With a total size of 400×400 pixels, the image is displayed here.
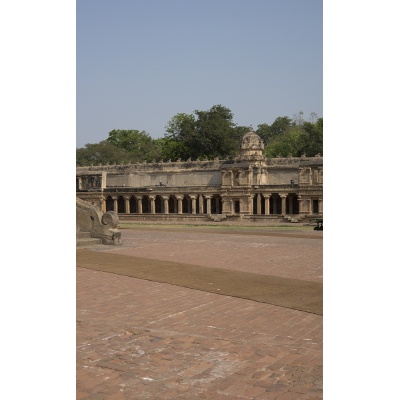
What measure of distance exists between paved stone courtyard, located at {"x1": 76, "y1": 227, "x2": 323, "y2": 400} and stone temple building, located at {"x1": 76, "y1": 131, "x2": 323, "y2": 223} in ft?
105

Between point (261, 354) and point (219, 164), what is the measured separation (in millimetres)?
44798

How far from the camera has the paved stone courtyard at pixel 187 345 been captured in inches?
193

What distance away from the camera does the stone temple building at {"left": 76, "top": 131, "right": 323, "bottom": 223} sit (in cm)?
4344

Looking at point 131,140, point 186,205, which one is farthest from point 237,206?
point 131,140

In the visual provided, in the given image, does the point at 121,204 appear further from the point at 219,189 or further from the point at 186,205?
the point at 219,189

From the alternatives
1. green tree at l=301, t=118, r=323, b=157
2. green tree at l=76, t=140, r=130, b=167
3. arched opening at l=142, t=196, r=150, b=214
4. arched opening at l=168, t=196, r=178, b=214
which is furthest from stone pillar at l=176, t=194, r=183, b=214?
green tree at l=76, t=140, r=130, b=167

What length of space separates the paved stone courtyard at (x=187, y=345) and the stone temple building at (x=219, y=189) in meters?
31.9

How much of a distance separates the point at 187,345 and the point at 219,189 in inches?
1619

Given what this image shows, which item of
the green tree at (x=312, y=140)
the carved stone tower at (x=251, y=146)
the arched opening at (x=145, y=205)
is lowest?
the arched opening at (x=145, y=205)

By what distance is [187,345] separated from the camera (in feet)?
20.8

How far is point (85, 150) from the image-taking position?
262 ft

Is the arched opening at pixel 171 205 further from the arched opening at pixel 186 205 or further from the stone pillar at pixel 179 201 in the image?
the stone pillar at pixel 179 201

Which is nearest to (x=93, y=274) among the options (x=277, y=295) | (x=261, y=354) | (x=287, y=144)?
(x=277, y=295)

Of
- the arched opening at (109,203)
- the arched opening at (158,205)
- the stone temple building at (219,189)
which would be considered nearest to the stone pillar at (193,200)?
the stone temple building at (219,189)
